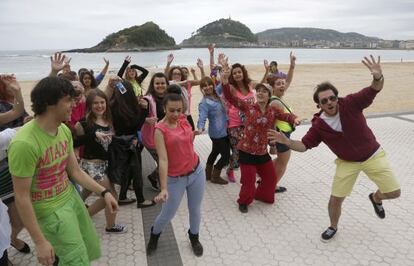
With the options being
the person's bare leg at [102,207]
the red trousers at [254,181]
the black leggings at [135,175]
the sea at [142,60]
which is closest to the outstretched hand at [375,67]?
the red trousers at [254,181]

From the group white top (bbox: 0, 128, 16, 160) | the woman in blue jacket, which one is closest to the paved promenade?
the woman in blue jacket

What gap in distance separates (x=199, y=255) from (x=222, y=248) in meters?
0.28

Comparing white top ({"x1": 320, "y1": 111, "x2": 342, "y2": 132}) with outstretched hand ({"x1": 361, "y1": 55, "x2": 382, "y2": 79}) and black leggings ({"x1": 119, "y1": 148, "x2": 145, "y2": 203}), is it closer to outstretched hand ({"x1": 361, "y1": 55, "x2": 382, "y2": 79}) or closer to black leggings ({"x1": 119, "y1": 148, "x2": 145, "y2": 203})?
outstretched hand ({"x1": 361, "y1": 55, "x2": 382, "y2": 79})

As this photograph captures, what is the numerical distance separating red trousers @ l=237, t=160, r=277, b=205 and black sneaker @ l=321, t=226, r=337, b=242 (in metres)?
0.99

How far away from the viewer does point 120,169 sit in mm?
4117

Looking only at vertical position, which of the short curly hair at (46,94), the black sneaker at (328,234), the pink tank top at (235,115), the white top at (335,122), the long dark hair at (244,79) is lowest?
the black sneaker at (328,234)

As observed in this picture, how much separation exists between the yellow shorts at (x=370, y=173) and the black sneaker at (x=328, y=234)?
0.45m

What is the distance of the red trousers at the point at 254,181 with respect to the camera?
4398 millimetres

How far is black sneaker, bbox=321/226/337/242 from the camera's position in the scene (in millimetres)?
3707

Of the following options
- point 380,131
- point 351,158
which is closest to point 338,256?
point 351,158

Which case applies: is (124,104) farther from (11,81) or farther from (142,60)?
(142,60)

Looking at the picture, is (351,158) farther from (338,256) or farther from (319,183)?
(319,183)

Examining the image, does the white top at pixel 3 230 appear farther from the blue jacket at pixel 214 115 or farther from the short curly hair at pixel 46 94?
the blue jacket at pixel 214 115

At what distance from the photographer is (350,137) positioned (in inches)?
133
